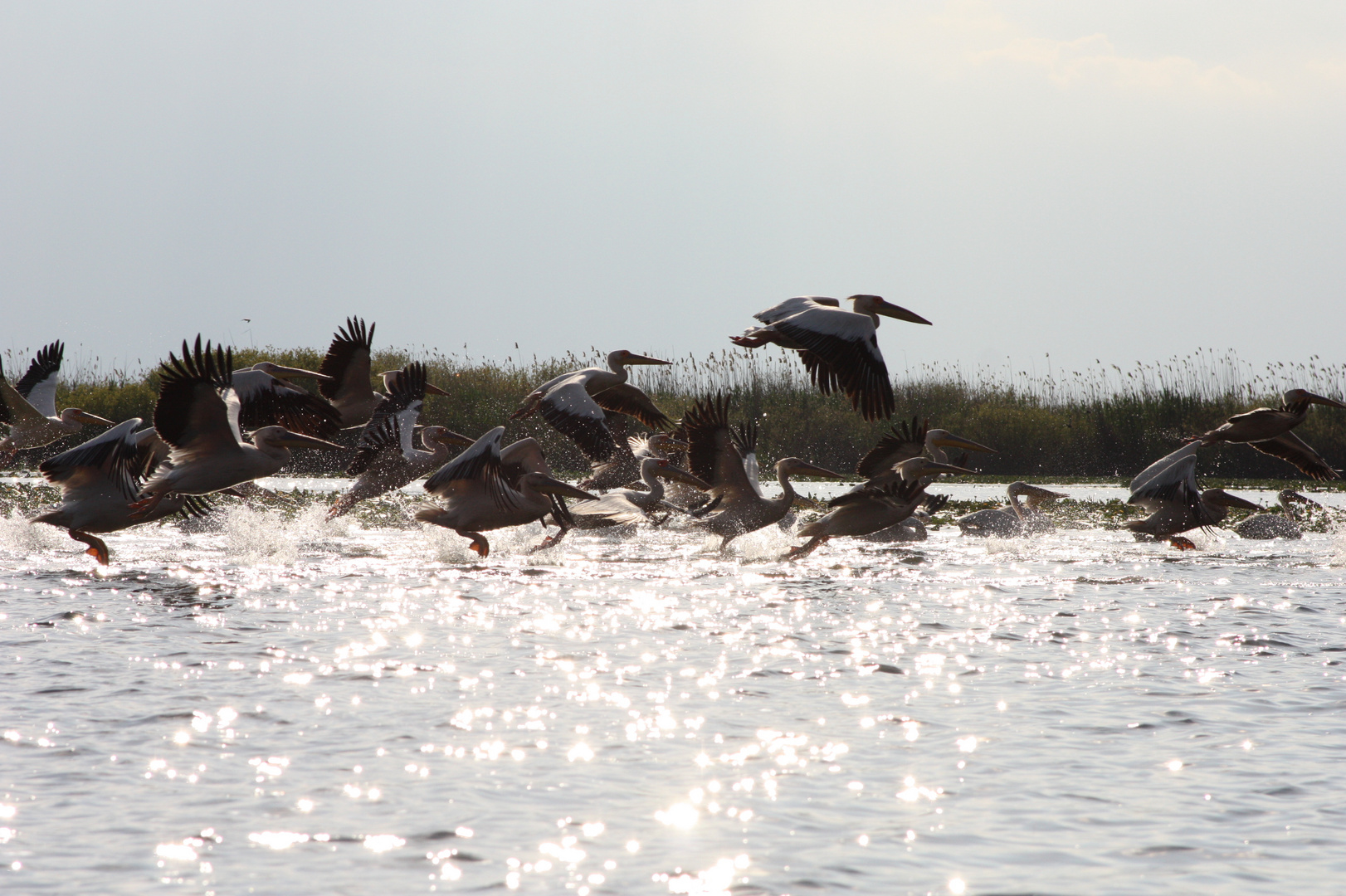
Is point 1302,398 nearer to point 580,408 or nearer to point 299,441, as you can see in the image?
point 580,408

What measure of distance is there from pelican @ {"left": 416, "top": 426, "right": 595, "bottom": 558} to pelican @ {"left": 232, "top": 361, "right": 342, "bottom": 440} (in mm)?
1082

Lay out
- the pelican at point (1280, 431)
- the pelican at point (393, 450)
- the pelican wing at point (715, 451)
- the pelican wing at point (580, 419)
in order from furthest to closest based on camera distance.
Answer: the pelican at point (1280, 431) → the pelican at point (393, 450) → the pelican wing at point (580, 419) → the pelican wing at point (715, 451)

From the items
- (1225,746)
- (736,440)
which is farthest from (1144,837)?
(736,440)

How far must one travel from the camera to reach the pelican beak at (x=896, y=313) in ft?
34.0

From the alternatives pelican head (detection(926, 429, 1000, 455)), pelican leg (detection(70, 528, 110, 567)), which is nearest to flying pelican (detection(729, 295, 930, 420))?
Result: pelican head (detection(926, 429, 1000, 455))

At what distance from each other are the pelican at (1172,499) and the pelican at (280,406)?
6.76 meters

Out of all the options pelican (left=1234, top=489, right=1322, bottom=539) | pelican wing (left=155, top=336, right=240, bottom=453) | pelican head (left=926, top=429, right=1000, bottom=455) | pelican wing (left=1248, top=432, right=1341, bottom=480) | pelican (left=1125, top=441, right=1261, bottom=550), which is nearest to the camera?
pelican wing (left=155, top=336, right=240, bottom=453)

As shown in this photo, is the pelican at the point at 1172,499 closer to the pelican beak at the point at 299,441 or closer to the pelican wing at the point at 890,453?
the pelican wing at the point at 890,453

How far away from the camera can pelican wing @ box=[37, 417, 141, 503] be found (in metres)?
9.17

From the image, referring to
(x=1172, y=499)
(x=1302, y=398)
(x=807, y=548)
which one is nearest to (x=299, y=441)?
(x=807, y=548)

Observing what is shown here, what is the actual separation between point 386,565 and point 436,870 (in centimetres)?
666

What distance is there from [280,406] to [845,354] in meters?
4.32

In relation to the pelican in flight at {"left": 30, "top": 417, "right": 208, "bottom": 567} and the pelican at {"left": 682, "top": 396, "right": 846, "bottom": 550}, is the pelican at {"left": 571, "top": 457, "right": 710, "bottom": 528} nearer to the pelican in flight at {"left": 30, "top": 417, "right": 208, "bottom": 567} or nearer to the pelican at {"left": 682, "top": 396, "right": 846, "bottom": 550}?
the pelican at {"left": 682, "top": 396, "right": 846, "bottom": 550}

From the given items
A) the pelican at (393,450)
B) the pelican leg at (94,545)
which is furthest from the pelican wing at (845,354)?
the pelican leg at (94,545)
